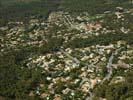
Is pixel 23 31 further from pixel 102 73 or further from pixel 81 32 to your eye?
pixel 102 73

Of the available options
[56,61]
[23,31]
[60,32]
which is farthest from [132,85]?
[23,31]

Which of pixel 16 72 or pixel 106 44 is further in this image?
pixel 106 44

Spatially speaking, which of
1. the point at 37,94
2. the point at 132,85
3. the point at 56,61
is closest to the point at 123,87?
the point at 132,85

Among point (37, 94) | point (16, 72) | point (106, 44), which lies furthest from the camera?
point (106, 44)

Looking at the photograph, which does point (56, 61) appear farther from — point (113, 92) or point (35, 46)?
point (113, 92)

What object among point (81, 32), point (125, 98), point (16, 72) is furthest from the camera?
point (81, 32)

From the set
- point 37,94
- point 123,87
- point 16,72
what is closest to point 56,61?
point 16,72

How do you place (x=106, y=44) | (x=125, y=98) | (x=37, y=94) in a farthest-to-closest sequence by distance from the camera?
(x=106, y=44), (x=37, y=94), (x=125, y=98)

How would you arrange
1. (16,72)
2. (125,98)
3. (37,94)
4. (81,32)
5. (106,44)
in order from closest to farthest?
(125,98), (37,94), (16,72), (106,44), (81,32)

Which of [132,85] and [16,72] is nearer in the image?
[132,85]
